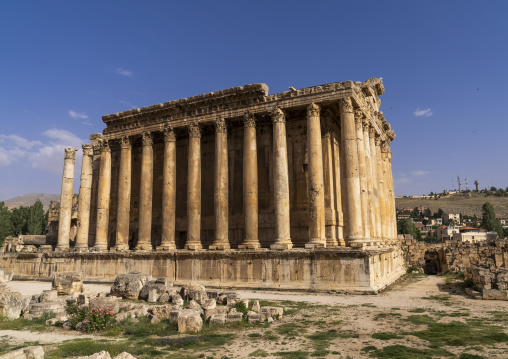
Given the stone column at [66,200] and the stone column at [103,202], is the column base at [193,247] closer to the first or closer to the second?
the stone column at [103,202]

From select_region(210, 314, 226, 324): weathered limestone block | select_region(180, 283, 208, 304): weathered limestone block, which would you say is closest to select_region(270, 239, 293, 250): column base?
select_region(180, 283, 208, 304): weathered limestone block

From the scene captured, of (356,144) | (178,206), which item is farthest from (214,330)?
(178,206)

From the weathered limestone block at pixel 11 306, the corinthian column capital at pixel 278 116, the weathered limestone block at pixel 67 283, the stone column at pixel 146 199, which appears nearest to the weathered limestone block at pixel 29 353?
the weathered limestone block at pixel 11 306

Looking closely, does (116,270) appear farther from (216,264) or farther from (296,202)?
(296,202)

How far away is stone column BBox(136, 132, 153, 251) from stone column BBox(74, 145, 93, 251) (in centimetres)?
474

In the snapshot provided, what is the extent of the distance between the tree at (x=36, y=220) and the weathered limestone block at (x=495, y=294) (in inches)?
2412

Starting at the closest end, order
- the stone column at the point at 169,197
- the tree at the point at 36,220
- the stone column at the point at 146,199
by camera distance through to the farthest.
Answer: the stone column at the point at 169,197 < the stone column at the point at 146,199 < the tree at the point at 36,220

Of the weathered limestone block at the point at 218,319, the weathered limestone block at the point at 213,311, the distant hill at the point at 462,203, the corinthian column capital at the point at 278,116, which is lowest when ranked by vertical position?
Result: the weathered limestone block at the point at 218,319

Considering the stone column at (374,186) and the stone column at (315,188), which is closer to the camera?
the stone column at (315,188)

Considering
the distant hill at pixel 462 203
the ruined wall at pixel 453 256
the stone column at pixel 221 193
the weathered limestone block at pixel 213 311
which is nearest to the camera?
the weathered limestone block at pixel 213 311

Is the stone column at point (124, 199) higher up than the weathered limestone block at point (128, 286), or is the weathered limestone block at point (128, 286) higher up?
the stone column at point (124, 199)

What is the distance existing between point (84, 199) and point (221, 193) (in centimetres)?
1150

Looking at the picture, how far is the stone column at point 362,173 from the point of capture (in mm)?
19609

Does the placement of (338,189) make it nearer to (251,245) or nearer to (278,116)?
(278,116)
